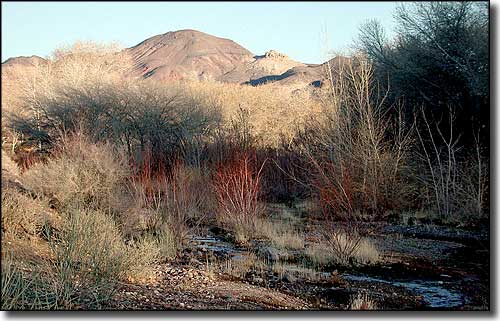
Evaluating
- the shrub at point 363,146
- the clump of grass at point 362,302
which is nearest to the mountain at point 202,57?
the shrub at point 363,146

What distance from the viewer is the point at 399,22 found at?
1387cm

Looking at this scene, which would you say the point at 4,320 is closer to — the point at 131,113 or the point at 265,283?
the point at 265,283

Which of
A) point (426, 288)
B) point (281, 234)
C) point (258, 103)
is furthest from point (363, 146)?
point (258, 103)

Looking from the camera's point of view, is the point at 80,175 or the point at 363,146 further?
the point at 363,146

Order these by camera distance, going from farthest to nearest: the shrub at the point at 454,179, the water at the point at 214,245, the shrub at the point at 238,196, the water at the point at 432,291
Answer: the shrub at the point at 454,179 → the shrub at the point at 238,196 → the water at the point at 214,245 → the water at the point at 432,291

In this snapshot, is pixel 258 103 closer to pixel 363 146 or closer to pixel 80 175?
pixel 363 146

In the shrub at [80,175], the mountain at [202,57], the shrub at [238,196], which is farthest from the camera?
the shrub at [80,175]

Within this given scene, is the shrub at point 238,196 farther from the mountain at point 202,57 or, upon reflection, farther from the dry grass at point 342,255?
the mountain at point 202,57

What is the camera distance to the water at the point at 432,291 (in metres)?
6.98

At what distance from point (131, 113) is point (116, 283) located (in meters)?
21.4

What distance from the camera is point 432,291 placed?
7801 millimetres

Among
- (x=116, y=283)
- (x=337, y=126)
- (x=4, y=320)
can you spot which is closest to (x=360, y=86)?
(x=337, y=126)

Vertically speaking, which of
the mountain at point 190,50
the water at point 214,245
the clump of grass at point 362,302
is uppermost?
the mountain at point 190,50

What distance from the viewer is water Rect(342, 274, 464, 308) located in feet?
22.9
